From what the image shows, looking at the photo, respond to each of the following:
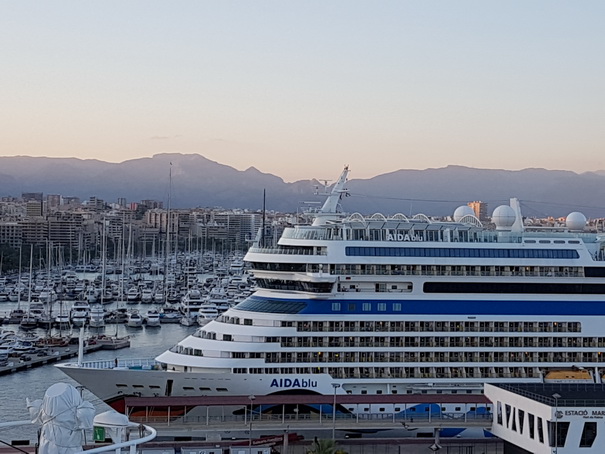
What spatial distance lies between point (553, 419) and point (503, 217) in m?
8.49

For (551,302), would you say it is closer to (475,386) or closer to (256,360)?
(475,386)

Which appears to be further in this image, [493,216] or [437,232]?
[493,216]

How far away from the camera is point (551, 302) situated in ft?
84.0

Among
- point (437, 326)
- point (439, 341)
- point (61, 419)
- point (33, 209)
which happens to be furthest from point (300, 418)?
point (33, 209)

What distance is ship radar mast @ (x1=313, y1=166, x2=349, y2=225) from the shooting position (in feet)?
88.7

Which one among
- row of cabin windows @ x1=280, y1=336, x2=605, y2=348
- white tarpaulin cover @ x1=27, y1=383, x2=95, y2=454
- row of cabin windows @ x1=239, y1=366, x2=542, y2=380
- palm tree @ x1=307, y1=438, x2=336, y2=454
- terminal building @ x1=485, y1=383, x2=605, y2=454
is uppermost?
white tarpaulin cover @ x1=27, y1=383, x2=95, y2=454

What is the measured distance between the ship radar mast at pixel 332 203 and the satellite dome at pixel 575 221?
7.70 metres

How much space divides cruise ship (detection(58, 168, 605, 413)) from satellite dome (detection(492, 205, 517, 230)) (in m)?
2.07

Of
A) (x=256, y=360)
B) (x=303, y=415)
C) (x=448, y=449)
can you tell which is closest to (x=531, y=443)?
(x=448, y=449)

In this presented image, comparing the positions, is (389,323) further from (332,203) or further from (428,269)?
(332,203)

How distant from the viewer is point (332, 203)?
27.8m

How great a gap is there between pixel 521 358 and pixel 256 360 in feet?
24.8

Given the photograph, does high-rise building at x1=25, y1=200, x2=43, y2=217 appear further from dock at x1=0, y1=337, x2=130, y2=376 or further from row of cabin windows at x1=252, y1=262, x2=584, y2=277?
row of cabin windows at x1=252, y1=262, x2=584, y2=277

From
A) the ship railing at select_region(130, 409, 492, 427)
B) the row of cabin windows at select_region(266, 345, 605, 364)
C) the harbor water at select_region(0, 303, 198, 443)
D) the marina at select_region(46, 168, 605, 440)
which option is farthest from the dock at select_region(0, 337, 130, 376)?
the row of cabin windows at select_region(266, 345, 605, 364)
